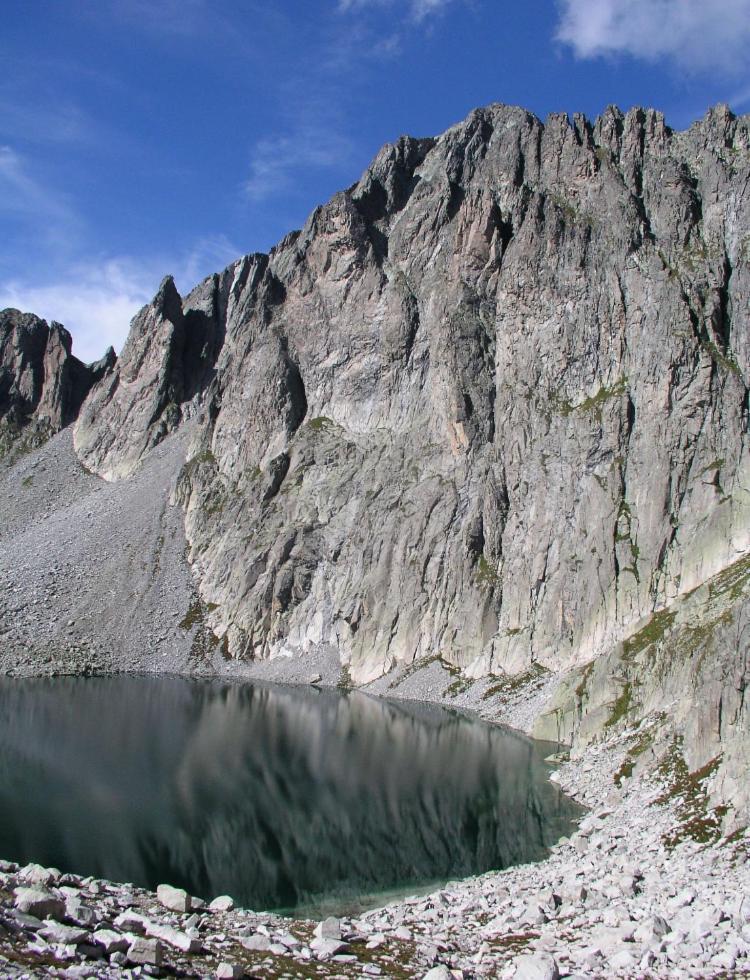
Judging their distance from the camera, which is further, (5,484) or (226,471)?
(5,484)

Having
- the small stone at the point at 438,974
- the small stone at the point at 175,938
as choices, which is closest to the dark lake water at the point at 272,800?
the small stone at the point at 175,938

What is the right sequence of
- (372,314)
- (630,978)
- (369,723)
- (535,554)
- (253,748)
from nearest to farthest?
(630,978) → (253,748) → (369,723) → (535,554) → (372,314)

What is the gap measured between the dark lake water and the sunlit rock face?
30079 mm

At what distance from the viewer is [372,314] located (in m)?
146

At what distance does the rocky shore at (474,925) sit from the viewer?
1748 cm

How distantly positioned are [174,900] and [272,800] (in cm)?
2211

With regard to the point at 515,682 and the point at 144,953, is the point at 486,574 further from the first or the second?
the point at 144,953

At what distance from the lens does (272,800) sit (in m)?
47.6

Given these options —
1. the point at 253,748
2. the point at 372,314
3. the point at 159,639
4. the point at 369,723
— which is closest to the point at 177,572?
the point at 159,639

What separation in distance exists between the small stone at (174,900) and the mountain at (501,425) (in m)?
33.9

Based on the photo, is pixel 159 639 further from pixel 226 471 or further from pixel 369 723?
pixel 369 723

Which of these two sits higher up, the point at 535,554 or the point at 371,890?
the point at 535,554

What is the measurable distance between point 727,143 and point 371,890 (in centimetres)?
11824

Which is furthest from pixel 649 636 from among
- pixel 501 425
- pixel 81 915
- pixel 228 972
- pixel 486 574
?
pixel 501 425
